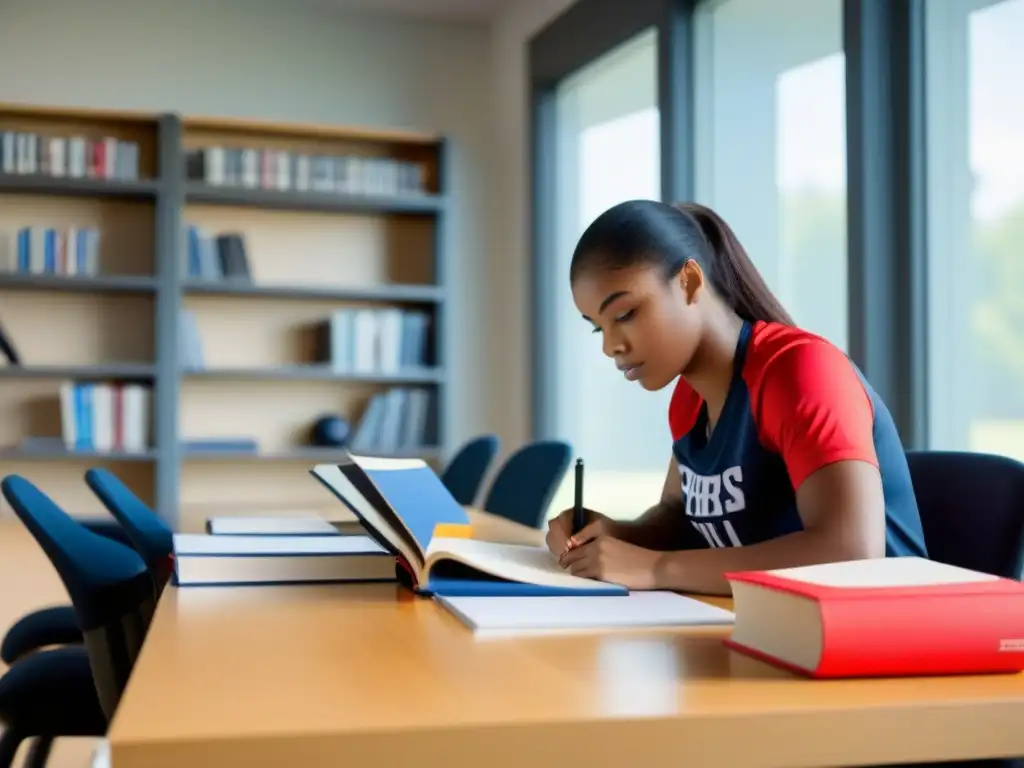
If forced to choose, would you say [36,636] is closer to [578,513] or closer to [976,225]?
[578,513]

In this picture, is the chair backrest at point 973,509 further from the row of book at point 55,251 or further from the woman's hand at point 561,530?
the row of book at point 55,251

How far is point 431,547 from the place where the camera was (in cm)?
135

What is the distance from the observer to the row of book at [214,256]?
15.1ft

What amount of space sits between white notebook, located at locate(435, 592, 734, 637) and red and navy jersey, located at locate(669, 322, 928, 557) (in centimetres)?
22

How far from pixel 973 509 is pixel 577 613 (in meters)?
0.66

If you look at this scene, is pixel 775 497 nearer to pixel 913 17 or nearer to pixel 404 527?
pixel 404 527

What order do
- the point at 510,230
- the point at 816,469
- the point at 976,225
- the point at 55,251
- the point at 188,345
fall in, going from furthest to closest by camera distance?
the point at 510,230 < the point at 188,345 < the point at 55,251 < the point at 976,225 < the point at 816,469

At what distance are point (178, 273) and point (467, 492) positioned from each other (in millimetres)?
1764

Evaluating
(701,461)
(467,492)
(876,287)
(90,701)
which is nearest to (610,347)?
(701,461)

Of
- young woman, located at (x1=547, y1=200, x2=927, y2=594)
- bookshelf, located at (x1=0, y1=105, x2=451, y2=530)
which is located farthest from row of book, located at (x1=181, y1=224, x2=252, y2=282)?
young woman, located at (x1=547, y1=200, x2=927, y2=594)

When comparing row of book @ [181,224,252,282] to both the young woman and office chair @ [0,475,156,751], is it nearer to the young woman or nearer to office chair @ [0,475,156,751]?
office chair @ [0,475,156,751]

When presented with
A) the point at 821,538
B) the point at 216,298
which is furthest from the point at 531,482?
the point at 216,298

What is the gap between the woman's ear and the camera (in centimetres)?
153

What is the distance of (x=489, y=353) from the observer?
17.1 feet
